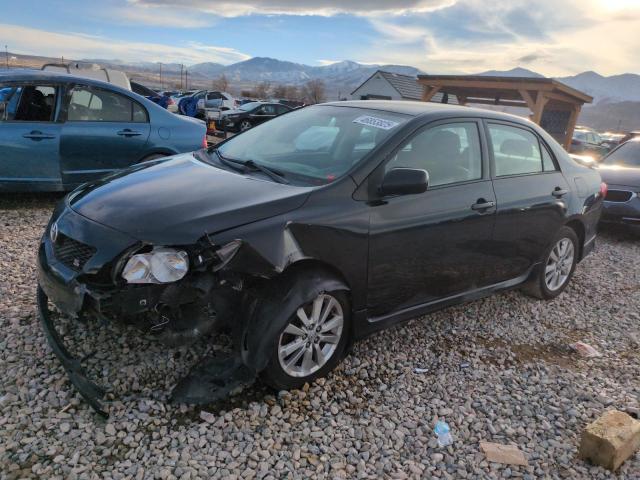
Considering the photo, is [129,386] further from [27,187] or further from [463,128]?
[27,187]

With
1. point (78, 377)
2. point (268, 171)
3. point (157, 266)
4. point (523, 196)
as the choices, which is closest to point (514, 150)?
point (523, 196)

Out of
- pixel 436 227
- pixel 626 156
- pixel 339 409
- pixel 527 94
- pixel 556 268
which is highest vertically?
pixel 527 94

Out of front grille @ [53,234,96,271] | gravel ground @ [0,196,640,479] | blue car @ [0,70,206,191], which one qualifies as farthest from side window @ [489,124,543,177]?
blue car @ [0,70,206,191]

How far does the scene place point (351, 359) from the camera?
3.49 meters

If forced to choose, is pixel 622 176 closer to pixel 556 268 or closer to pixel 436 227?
pixel 556 268

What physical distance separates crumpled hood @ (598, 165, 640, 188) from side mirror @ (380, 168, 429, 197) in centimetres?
593

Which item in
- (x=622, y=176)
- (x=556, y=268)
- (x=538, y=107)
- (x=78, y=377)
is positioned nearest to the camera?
(x=78, y=377)

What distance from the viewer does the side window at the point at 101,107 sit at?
6109 mm

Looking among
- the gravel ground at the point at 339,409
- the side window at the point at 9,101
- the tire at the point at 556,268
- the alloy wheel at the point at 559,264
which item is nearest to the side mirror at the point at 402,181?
the gravel ground at the point at 339,409

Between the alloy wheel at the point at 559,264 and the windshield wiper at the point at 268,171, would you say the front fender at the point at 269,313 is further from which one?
the alloy wheel at the point at 559,264

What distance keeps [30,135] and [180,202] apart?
396 centimetres

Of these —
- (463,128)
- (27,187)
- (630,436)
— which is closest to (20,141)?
(27,187)

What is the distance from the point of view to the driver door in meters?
3.25

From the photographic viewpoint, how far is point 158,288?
2.55 meters
